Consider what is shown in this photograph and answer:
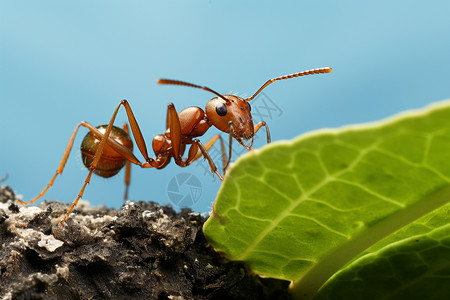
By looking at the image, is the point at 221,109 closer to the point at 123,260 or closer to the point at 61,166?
the point at 61,166

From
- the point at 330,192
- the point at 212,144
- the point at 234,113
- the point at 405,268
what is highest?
the point at 234,113

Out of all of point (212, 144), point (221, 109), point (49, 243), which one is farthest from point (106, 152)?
point (49, 243)

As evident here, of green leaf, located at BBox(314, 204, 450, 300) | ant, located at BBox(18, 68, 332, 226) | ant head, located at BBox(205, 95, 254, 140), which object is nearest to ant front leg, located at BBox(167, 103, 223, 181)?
ant, located at BBox(18, 68, 332, 226)

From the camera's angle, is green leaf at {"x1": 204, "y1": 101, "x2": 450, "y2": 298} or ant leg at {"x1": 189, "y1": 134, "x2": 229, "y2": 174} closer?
green leaf at {"x1": 204, "y1": 101, "x2": 450, "y2": 298}

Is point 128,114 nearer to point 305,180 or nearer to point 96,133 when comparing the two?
point 96,133

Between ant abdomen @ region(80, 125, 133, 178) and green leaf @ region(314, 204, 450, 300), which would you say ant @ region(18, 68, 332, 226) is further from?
green leaf @ region(314, 204, 450, 300)

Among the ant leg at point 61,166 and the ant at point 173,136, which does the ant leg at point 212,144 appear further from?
the ant leg at point 61,166
